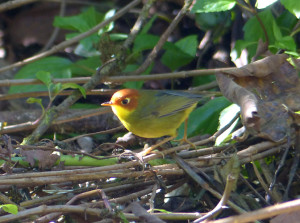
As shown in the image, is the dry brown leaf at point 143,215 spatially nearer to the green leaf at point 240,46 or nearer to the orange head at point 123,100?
the orange head at point 123,100

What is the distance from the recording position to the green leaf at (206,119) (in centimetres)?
327

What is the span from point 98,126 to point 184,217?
167 centimetres

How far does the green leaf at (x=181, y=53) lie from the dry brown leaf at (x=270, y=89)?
4.57 feet

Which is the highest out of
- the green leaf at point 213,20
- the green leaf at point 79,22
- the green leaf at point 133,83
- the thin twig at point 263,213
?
the green leaf at point 79,22

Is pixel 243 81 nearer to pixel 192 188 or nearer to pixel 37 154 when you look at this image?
pixel 192 188

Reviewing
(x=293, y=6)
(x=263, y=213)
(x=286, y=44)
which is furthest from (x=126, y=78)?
(x=263, y=213)

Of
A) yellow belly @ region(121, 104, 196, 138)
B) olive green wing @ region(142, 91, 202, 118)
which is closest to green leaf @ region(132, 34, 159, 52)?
olive green wing @ region(142, 91, 202, 118)

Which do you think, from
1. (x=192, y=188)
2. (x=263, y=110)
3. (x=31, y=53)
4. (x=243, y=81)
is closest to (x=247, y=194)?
(x=192, y=188)

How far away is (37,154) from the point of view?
8.72 feet

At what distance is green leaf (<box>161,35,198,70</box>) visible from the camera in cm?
427

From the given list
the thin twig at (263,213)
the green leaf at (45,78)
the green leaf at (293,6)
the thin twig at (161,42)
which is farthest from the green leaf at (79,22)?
the thin twig at (263,213)

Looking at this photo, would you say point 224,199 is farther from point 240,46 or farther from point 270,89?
point 240,46

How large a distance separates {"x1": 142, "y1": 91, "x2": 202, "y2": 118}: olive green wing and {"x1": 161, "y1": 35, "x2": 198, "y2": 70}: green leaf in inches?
34.9

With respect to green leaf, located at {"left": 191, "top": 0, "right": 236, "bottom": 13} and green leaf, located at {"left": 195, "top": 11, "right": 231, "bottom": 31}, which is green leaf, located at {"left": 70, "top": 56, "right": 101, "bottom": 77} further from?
green leaf, located at {"left": 191, "top": 0, "right": 236, "bottom": 13}
